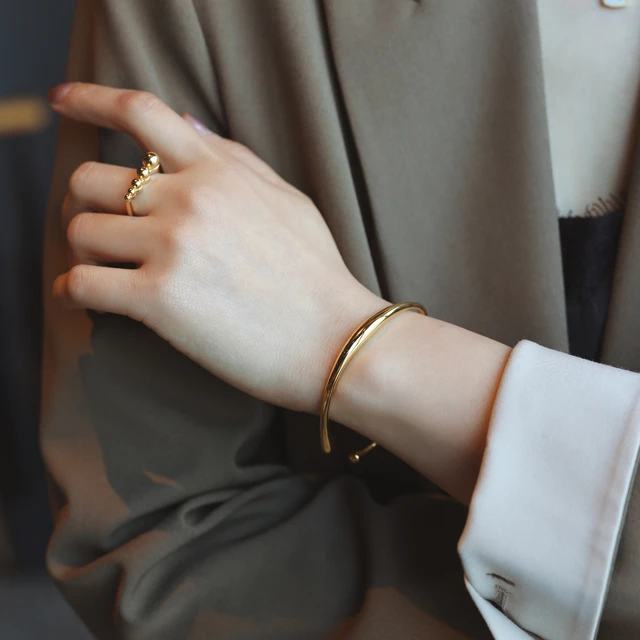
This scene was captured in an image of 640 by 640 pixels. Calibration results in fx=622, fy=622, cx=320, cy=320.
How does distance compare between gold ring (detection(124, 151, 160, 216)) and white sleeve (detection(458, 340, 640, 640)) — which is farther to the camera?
gold ring (detection(124, 151, 160, 216))

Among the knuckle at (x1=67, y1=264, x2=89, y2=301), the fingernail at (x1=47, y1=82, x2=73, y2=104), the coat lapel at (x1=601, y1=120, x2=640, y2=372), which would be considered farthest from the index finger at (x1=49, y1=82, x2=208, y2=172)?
the coat lapel at (x1=601, y1=120, x2=640, y2=372)

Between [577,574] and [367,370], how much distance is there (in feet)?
0.66

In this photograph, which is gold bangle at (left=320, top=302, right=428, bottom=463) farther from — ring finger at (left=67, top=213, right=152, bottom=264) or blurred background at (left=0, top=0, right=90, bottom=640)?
blurred background at (left=0, top=0, right=90, bottom=640)

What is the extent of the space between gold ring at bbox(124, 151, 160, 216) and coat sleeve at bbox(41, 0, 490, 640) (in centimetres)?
7

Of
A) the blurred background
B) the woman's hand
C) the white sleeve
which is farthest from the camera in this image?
the blurred background

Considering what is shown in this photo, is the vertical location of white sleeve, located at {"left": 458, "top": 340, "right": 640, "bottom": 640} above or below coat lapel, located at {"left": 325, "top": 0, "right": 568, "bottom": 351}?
below

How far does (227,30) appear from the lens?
59 cm

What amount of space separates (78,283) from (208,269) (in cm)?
12

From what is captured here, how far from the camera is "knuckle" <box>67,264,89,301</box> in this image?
52 cm

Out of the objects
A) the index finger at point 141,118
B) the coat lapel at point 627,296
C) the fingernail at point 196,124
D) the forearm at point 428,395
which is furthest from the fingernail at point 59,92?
the coat lapel at point 627,296

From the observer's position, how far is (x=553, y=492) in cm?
42

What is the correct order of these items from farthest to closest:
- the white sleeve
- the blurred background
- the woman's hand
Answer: the blurred background, the woman's hand, the white sleeve

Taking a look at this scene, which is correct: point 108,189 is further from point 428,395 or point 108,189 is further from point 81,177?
point 428,395

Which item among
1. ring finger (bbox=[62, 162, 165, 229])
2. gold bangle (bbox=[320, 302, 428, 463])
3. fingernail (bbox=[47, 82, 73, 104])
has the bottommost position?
gold bangle (bbox=[320, 302, 428, 463])
